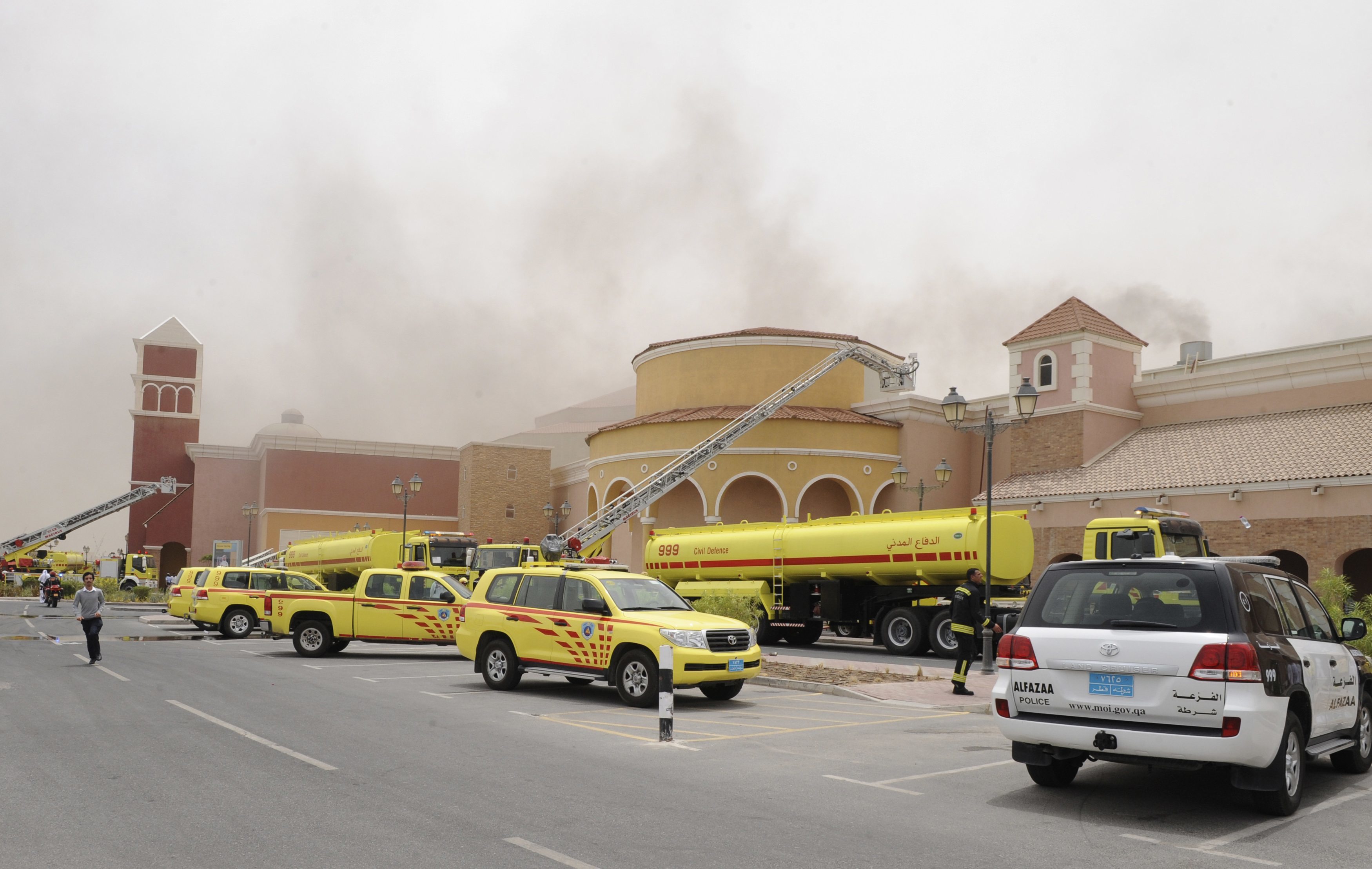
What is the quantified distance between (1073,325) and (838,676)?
77.6 ft

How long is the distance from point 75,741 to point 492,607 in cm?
585

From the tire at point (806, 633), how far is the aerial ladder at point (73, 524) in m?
59.2

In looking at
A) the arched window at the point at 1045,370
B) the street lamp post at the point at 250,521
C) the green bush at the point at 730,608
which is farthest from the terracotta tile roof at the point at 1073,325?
the street lamp post at the point at 250,521

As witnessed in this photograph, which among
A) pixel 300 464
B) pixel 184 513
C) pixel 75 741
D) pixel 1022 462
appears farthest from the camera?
pixel 184 513

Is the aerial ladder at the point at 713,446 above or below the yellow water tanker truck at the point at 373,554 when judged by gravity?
above

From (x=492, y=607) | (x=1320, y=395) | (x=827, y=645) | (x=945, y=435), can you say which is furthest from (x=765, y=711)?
(x=945, y=435)

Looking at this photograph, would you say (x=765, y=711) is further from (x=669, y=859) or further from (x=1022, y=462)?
(x=1022, y=462)

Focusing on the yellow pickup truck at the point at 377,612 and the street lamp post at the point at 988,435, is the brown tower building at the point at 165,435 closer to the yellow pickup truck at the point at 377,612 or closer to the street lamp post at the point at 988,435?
the yellow pickup truck at the point at 377,612

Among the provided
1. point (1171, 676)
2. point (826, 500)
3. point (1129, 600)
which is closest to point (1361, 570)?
point (826, 500)

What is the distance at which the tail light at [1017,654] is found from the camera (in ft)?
25.3

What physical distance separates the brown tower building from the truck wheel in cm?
6768

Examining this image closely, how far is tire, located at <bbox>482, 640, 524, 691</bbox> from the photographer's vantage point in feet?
47.8

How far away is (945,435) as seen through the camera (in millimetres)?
43875

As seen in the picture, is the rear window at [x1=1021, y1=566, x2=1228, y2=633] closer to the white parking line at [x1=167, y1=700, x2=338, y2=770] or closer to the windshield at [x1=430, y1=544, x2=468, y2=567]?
the white parking line at [x1=167, y1=700, x2=338, y2=770]
